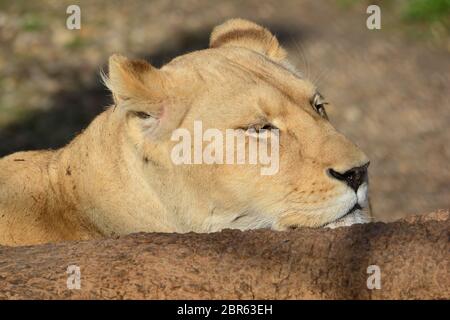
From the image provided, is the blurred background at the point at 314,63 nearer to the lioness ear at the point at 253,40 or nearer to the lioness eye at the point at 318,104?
the lioness ear at the point at 253,40

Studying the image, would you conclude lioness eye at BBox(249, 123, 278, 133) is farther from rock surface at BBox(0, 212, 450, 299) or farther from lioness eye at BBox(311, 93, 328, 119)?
rock surface at BBox(0, 212, 450, 299)

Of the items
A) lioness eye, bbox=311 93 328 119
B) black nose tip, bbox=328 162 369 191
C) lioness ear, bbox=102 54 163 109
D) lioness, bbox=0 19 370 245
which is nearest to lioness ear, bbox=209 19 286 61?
lioness, bbox=0 19 370 245

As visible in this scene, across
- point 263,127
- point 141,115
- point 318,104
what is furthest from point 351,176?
point 141,115

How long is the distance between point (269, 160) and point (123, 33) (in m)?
6.69

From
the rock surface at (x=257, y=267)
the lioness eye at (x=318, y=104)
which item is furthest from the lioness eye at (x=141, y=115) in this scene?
the rock surface at (x=257, y=267)

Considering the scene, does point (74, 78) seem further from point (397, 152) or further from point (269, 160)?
point (269, 160)

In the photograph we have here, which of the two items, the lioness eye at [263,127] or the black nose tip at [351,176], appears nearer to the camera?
the black nose tip at [351,176]

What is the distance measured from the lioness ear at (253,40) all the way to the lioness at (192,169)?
28cm

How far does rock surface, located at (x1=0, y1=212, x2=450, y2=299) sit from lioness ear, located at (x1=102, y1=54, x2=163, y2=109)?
896 mm

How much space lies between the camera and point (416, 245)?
3295 millimetres

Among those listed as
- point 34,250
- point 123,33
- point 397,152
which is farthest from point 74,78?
point 34,250

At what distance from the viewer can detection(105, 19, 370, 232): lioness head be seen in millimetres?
4105

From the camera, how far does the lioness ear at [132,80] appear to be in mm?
4164

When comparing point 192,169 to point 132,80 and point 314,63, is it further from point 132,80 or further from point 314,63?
point 314,63
